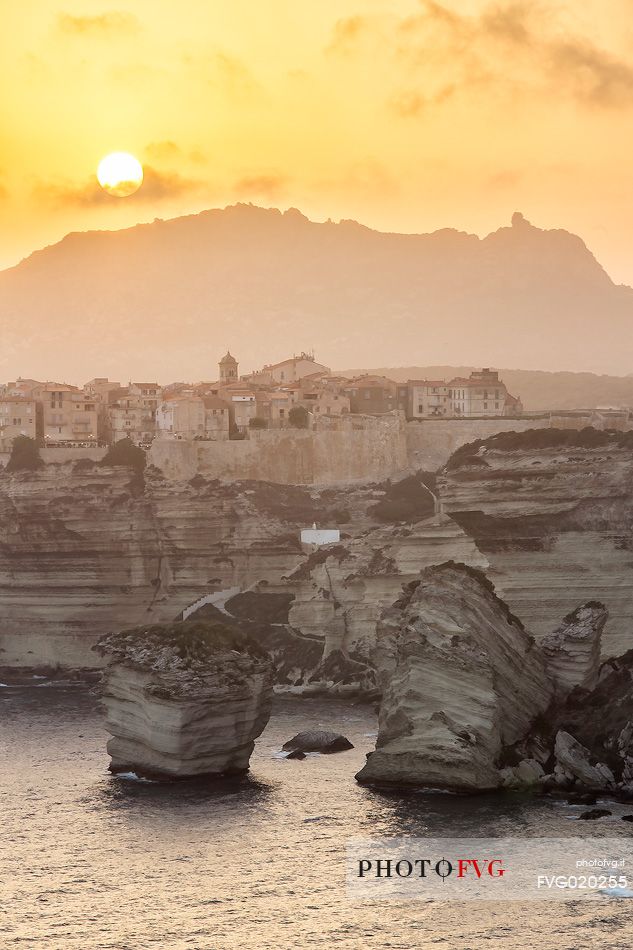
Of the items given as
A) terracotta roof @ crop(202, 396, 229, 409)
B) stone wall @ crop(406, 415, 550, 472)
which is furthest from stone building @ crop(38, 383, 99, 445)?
stone wall @ crop(406, 415, 550, 472)

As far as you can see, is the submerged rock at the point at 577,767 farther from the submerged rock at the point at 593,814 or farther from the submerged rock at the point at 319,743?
the submerged rock at the point at 319,743

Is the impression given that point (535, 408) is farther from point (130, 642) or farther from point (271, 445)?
point (130, 642)

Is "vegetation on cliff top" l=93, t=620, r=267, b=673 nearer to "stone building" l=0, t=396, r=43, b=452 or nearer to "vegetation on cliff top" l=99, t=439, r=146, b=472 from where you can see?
"vegetation on cliff top" l=99, t=439, r=146, b=472

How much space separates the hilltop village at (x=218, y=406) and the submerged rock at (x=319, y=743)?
35.4 m

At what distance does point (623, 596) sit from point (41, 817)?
2571cm

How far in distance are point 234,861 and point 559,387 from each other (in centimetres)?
14553

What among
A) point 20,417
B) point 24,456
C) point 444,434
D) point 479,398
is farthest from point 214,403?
point 479,398

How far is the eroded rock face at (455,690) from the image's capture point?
45344 millimetres

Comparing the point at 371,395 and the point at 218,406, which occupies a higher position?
the point at 371,395

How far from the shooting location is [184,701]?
4609cm

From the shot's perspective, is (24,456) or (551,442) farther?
(24,456)

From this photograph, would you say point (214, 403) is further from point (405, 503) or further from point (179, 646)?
point (179, 646)

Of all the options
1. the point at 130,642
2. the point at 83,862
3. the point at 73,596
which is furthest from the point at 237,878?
the point at 73,596

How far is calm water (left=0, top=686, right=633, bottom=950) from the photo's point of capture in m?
34.3
